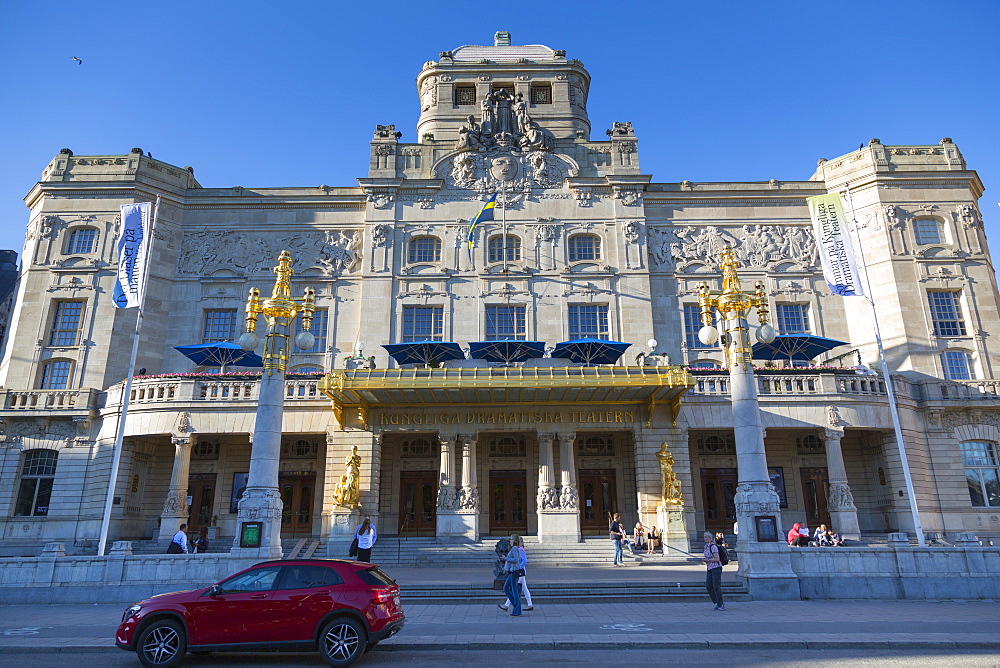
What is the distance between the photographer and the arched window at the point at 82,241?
36.1m

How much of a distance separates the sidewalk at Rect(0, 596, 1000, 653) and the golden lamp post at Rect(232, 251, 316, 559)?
3.58 m

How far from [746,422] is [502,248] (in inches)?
812

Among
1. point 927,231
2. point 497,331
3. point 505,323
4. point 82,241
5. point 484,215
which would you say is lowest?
point 497,331

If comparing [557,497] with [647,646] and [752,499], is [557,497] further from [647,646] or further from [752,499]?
[647,646]

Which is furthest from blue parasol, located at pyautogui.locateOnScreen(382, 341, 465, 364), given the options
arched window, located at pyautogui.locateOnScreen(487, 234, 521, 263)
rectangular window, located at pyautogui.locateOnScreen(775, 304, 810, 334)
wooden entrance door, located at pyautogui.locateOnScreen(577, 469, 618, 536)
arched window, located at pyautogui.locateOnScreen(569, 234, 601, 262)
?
rectangular window, located at pyautogui.locateOnScreen(775, 304, 810, 334)

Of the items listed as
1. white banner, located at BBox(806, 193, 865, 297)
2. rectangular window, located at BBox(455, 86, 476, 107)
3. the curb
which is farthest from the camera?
rectangular window, located at BBox(455, 86, 476, 107)

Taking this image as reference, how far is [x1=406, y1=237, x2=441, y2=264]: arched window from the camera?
36594 mm

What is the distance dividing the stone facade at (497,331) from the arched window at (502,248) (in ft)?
0.67

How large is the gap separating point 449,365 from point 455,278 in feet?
17.7

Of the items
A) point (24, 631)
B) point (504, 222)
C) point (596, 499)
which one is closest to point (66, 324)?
point (504, 222)

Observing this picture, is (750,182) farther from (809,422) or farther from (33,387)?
(33,387)

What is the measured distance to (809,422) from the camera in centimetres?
2986

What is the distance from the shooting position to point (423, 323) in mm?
35438

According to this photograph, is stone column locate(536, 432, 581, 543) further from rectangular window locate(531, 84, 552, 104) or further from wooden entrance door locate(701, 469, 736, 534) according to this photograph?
rectangular window locate(531, 84, 552, 104)
